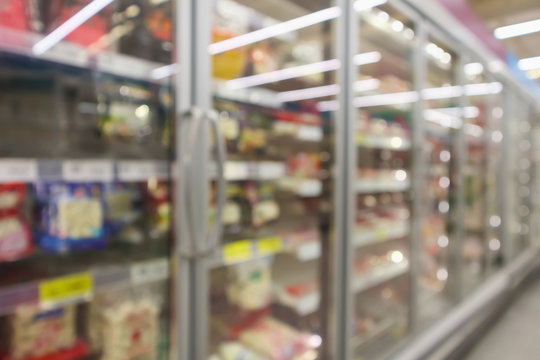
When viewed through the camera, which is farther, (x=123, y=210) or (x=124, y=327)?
(x=123, y=210)

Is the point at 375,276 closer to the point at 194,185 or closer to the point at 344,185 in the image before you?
the point at 344,185

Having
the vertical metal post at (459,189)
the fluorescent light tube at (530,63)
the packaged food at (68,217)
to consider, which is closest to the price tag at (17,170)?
the packaged food at (68,217)

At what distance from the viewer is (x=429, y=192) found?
2596 mm

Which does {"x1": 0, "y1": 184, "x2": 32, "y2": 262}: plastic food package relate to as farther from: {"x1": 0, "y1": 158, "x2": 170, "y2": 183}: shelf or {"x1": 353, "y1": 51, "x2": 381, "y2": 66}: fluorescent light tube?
{"x1": 353, "y1": 51, "x2": 381, "y2": 66}: fluorescent light tube

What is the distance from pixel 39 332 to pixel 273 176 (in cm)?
96

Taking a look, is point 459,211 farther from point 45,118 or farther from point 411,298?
point 45,118

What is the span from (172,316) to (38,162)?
22.7 inches

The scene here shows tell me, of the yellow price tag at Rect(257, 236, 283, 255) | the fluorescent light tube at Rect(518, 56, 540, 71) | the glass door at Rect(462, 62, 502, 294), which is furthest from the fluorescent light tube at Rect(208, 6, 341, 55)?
the fluorescent light tube at Rect(518, 56, 540, 71)

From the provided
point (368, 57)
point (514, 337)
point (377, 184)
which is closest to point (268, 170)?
point (377, 184)

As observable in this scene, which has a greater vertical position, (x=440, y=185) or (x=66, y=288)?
(x=440, y=185)

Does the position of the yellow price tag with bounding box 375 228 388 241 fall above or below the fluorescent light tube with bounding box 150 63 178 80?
below

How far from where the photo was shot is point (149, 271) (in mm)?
Result: 988

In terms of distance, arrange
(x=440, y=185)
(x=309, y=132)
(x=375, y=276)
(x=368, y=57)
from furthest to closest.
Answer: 1. (x=440, y=185)
2. (x=368, y=57)
3. (x=375, y=276)
4. (x=309, y=132)

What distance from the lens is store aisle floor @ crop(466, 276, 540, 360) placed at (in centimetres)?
234
